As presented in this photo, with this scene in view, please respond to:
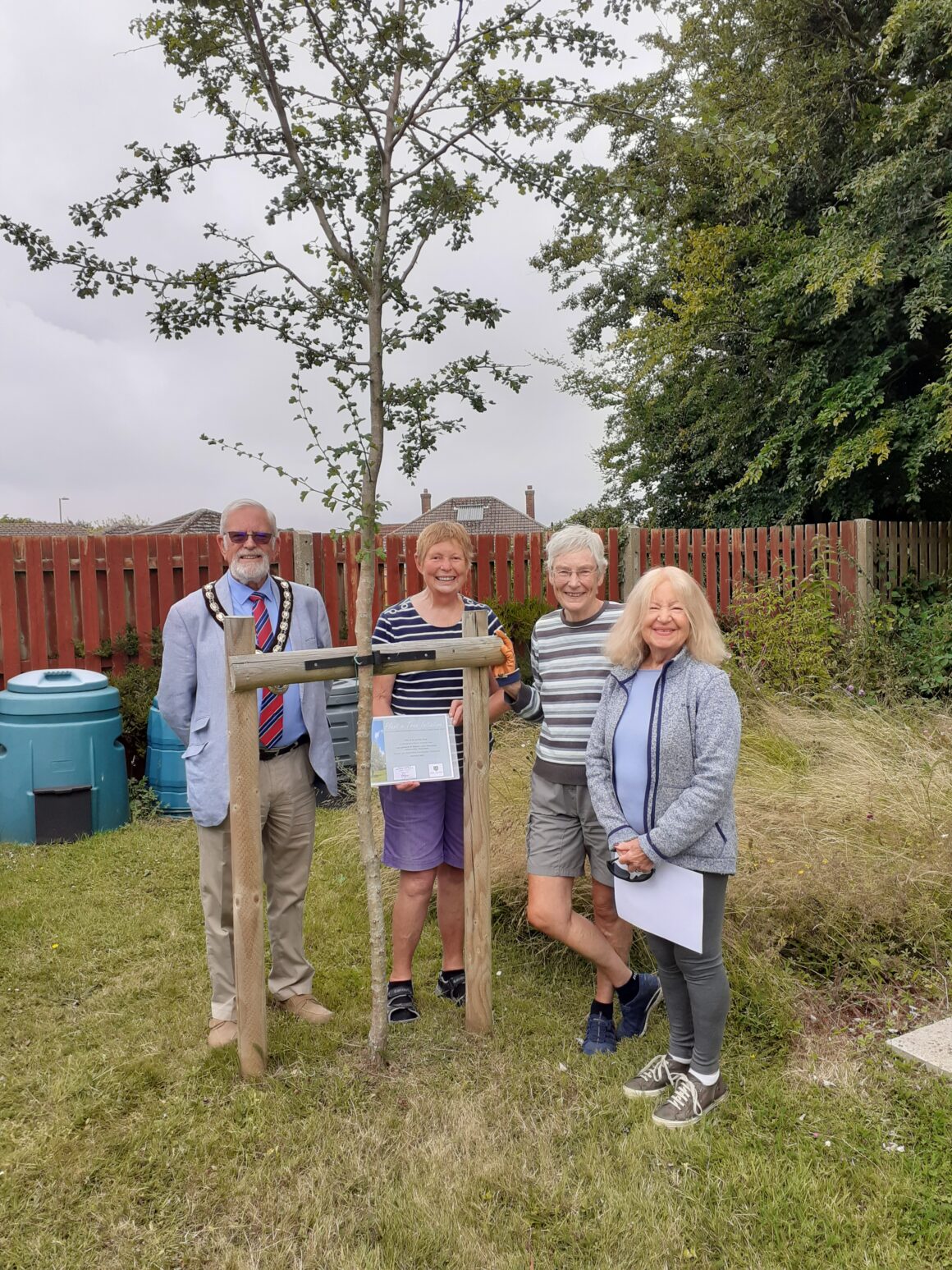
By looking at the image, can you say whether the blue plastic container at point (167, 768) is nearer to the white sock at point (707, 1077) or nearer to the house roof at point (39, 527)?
the white sock at point (707, 1077)

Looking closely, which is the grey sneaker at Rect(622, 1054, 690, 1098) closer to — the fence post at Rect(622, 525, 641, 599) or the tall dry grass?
the tall dry grass

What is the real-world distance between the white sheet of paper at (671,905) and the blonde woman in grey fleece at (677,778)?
0.04 m

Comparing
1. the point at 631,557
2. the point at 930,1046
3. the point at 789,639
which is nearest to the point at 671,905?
the point at 930,1046

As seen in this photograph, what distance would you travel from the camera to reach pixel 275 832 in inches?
125

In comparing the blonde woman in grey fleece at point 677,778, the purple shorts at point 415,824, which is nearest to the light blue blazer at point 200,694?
the purple shorts at point 415,824

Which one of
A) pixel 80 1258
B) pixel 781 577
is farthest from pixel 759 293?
pixel 80 1258

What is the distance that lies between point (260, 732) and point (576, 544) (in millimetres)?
1293

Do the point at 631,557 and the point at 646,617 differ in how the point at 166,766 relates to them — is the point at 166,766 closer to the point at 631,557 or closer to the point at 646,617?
the point at 646,617

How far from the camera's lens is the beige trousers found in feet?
9.94

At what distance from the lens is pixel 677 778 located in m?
2.53

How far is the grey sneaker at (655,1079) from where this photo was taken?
2.68 metres

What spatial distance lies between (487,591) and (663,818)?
612 centimetres

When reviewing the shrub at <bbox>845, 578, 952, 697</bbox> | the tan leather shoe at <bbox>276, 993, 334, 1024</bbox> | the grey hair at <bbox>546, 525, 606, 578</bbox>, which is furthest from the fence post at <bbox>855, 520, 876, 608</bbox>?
the tan leather shoe at <bbox>276, 993, 334, 1024</bbox>

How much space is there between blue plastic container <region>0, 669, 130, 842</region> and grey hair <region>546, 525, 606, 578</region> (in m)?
3.98
